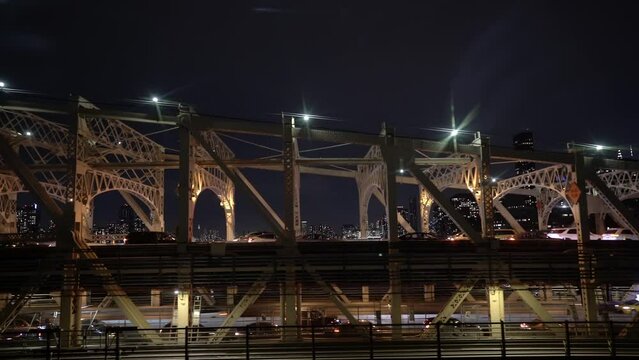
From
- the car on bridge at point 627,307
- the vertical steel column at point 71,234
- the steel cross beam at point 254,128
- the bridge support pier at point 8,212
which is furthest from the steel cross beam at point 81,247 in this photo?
the bridge support pier at point 8,212

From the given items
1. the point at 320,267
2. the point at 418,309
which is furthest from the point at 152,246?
the point at 418,309

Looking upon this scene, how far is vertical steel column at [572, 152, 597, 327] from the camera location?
20.5 meters

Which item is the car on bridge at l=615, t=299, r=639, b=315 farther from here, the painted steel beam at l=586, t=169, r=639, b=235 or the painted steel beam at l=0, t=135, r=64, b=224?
the painted steel beam at l=0, t=135, r=64, b=224

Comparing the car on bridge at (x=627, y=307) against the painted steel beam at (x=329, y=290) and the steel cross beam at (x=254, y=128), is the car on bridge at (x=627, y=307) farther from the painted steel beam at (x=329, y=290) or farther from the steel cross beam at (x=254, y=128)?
the painted steel beam at (x=329, y=290)

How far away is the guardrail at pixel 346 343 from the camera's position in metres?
14.4

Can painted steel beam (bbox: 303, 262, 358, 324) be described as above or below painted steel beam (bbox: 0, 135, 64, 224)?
below

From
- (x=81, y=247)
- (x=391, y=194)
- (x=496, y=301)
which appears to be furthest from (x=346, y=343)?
(x=81, y=247)

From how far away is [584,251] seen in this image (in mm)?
21109

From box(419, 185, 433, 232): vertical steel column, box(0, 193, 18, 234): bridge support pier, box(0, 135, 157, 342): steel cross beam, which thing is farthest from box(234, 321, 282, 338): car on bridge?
box(0, 193, 18, 234): bridge support pier

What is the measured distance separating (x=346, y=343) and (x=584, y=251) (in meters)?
11.7

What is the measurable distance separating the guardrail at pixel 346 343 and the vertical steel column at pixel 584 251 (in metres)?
0.85

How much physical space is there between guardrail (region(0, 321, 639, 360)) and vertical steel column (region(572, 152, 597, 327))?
33.3 inches

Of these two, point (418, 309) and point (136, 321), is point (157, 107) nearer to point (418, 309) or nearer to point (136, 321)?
point (136, 321)

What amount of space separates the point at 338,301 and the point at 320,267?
147 cm
